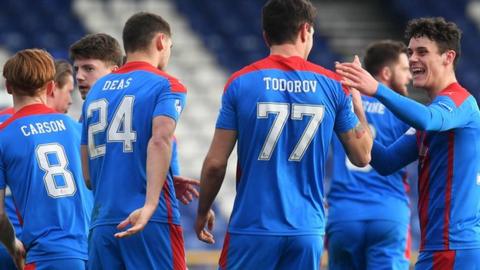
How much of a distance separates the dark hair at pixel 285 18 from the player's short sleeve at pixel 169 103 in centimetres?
59

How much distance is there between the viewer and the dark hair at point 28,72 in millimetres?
6094

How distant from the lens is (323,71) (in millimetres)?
5633

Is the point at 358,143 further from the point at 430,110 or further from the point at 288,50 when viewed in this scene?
the point at 288,50

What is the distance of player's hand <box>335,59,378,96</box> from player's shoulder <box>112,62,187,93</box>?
0.92m

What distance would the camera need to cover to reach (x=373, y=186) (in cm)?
806

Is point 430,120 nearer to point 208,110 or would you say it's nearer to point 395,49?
point 395,49

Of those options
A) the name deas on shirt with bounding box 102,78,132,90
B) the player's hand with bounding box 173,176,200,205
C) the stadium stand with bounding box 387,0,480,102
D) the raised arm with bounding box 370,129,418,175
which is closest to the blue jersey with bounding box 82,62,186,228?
the name deas on shirt with bounding box 102,78,132,90

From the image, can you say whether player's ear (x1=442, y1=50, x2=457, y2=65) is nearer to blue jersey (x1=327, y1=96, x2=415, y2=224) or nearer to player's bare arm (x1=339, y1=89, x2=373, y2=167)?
player's bare arm (x1=339, y1=89, x2=373, y2=167)

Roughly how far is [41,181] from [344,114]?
1793 millimetres

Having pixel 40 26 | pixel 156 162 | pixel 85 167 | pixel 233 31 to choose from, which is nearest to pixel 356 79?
pixel 156 162

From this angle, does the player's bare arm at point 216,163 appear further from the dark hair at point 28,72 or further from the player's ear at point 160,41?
the dark hair at point 28,72

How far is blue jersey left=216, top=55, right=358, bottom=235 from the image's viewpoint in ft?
18.2

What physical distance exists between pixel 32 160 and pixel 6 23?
360 inches

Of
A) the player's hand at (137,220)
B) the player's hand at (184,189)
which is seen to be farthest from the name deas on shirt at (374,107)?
the player's hand at (137,220)
